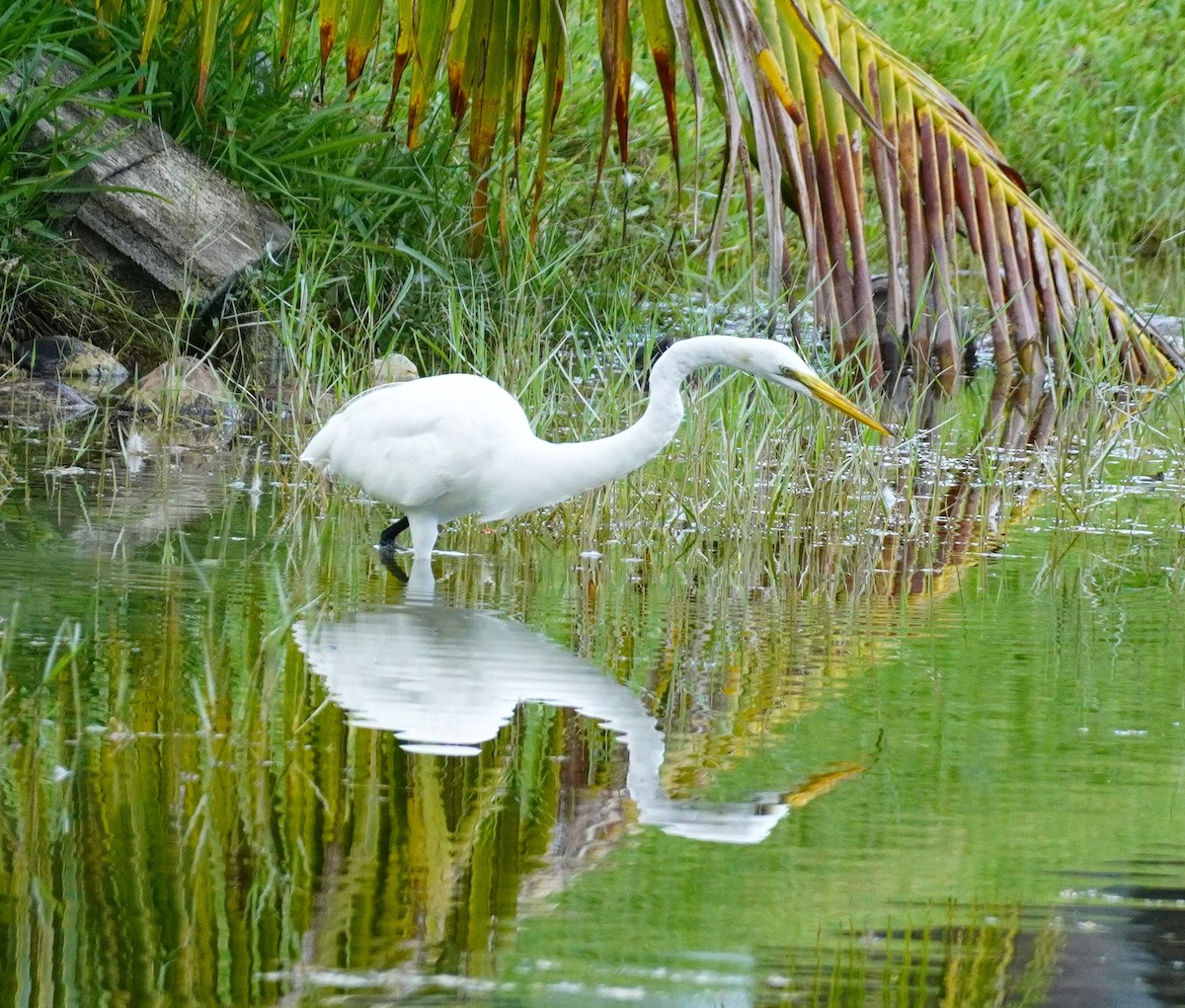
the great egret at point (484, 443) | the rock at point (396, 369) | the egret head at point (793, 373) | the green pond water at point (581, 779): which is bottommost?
the green pond water at point (581, 779)

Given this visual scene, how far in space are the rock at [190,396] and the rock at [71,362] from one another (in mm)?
180

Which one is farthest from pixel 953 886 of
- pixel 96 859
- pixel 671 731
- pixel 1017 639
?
pixel 1017 639

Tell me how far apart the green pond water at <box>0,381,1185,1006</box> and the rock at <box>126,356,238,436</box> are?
2028mm

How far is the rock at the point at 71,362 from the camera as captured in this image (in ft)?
25.4

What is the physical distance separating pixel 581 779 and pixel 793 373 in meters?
2.01

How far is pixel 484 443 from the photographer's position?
5.07m

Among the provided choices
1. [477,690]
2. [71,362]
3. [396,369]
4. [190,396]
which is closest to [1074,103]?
[396,369]

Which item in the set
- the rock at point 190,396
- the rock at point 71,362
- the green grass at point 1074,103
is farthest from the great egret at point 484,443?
the green grass at point 1074,103

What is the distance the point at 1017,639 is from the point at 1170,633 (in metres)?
0.39

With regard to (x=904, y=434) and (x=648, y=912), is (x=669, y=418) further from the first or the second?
(x=648, y=912)

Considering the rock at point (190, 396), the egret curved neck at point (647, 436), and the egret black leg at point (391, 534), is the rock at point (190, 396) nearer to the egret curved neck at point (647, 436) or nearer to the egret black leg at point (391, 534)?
the egret black leg at point (391, 534)

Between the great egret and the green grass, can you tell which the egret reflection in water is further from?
the green grass

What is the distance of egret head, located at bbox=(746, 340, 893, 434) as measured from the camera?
185 inches

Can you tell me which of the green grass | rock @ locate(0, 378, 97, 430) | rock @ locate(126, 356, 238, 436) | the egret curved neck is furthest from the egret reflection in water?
the green grass
